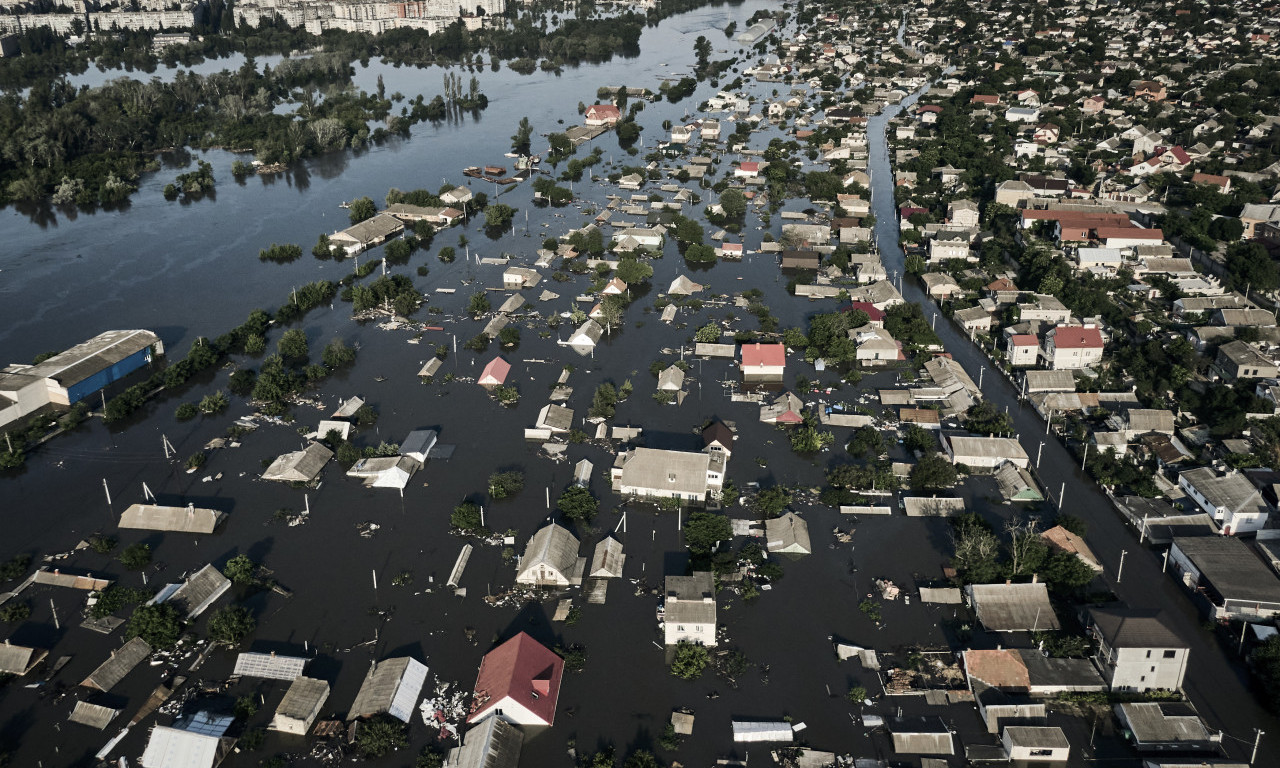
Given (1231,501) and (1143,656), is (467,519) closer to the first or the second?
(1143,656)

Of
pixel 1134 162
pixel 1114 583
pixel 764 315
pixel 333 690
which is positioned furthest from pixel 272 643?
pixel 1134 162

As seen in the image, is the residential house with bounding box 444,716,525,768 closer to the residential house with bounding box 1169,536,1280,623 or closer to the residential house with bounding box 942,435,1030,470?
the residential house with bounding box 942,435,1030,470

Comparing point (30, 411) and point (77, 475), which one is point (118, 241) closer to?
point (30, 411)

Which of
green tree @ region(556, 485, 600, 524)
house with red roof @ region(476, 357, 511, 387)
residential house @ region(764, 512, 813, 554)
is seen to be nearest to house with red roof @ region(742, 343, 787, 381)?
residential house @ region(764, 512, 813, 554)

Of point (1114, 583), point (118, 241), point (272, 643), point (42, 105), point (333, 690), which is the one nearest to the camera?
point (333, 690)

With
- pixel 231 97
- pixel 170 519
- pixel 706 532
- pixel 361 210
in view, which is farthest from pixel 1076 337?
pixel 231 97

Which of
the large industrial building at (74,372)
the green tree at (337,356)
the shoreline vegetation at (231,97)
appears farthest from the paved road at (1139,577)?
the shoreline vegetation at (231,97)
